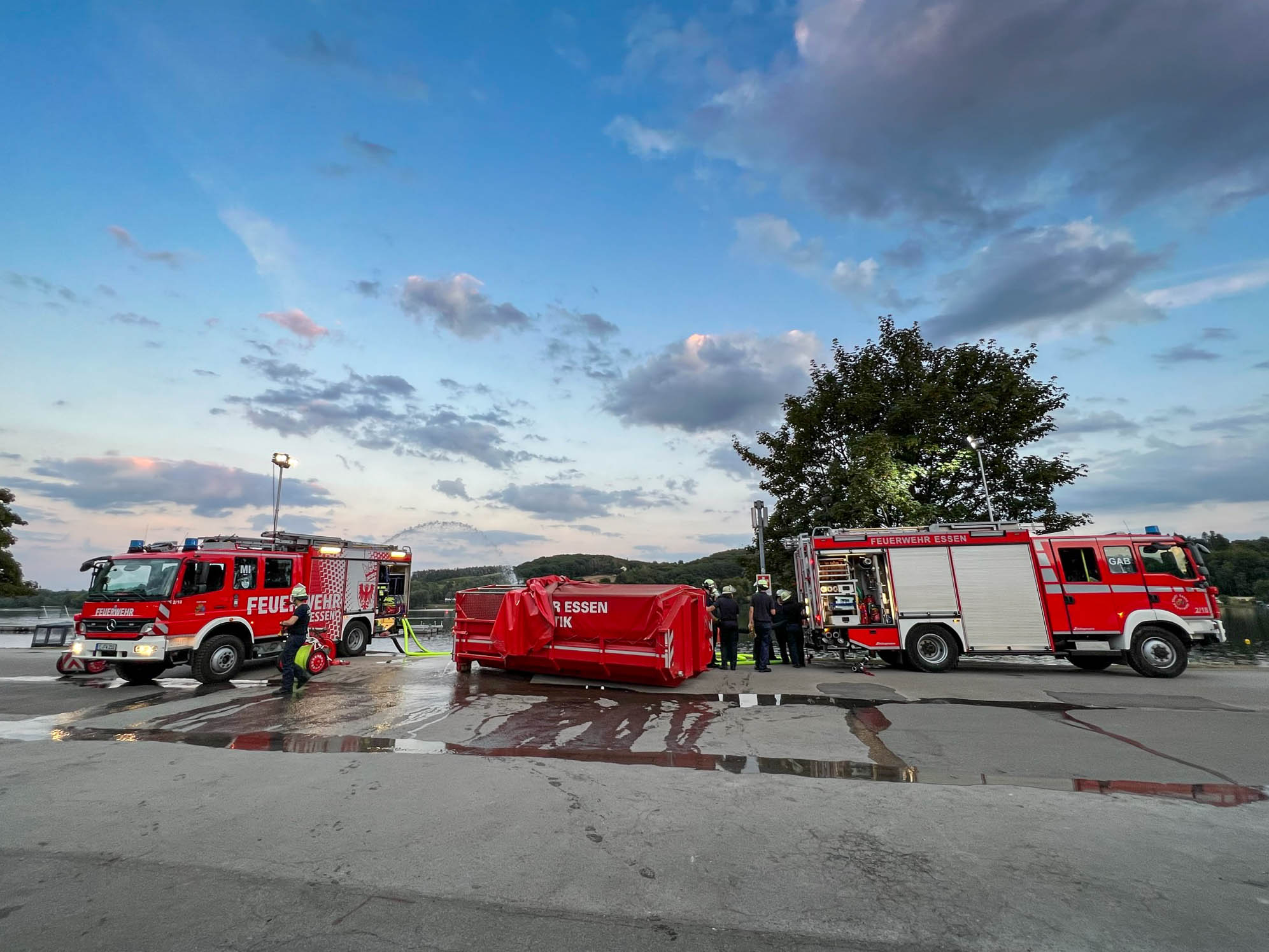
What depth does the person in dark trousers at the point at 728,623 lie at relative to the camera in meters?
12.2

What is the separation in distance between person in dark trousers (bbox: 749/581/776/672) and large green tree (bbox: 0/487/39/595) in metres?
42.8

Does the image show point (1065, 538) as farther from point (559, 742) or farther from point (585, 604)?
point (559, 742)

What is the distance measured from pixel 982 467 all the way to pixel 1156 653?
6817mm

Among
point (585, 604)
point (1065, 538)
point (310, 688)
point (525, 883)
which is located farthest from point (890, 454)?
point (525, 883)

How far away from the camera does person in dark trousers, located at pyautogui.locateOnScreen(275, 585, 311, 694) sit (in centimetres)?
998

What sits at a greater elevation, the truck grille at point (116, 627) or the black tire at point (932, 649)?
the truck grille at point (116, 627)

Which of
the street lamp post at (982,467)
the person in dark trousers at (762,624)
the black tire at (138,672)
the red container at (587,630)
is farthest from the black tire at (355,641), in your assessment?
the street lamp post at (982,467)

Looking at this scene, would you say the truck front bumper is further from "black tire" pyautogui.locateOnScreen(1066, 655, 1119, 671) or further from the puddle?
"black tire" pyautogui.locateOnScreen(1066, 655, 1119, 671)

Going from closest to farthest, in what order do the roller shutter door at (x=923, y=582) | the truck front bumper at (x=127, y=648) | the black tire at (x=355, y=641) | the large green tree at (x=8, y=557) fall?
the truck front bumper at (x=127, y=648) < the roller shutter door at (x=923, y=582) < the black tire at (x=355, y=641) < the large green tree at (x=8, y=557)

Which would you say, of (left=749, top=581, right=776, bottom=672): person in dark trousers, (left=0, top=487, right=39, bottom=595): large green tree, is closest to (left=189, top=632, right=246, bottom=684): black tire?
→ (left=749, top=581, right=776, bottom=672): person in dark trousers

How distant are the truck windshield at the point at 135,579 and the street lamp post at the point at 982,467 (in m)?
18.9

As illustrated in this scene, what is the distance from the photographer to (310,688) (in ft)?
34.7

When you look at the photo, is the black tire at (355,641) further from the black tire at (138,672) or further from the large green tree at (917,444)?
the large green tree at (917,444)

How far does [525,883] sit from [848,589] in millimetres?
11058
